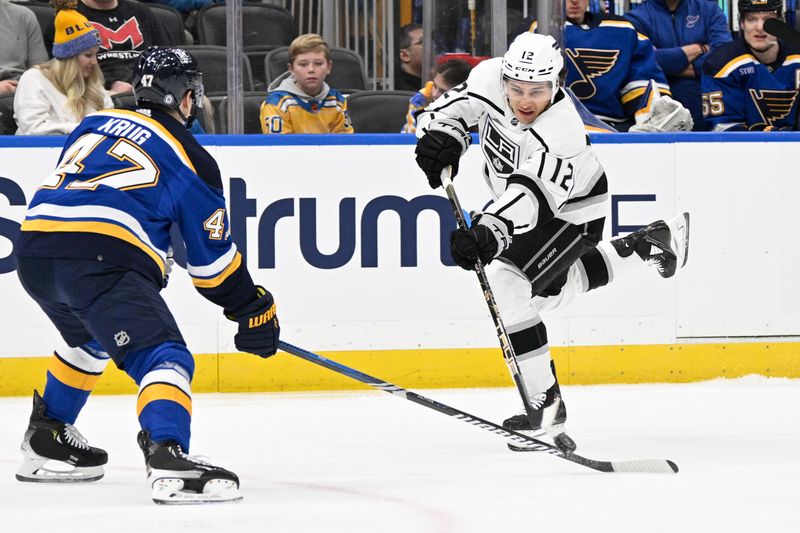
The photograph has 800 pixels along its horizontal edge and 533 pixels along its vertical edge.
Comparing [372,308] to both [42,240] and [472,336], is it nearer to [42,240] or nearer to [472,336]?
[472,336]

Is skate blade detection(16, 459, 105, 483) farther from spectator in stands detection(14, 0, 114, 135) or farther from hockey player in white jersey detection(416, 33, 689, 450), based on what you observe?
spectator in stands detection(14, 0, 114, 135)

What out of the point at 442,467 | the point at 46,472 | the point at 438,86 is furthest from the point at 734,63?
the point at 46,472

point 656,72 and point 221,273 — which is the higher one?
point 656,72

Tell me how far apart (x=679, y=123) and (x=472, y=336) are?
4.02ft

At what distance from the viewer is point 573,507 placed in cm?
292

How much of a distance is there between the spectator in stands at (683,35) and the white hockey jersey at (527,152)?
2.06m

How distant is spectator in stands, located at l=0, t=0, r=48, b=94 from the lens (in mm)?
5332

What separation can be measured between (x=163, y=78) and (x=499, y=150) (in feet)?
4.02

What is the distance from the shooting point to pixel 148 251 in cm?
304

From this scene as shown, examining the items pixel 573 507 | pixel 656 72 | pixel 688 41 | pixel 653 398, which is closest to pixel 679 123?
pixel 656 72

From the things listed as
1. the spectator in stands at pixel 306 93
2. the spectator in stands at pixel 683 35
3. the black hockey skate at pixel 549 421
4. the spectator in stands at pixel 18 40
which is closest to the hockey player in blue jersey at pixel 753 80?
the spectator in stands at pixel 683 35

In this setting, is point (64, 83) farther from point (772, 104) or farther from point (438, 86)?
point (772, 104)

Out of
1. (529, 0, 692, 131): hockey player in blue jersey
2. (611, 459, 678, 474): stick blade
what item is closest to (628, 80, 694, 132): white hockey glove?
(529, 0, 692, 131): hockey player in blue jersey

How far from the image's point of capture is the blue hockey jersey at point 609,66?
5.58 m
